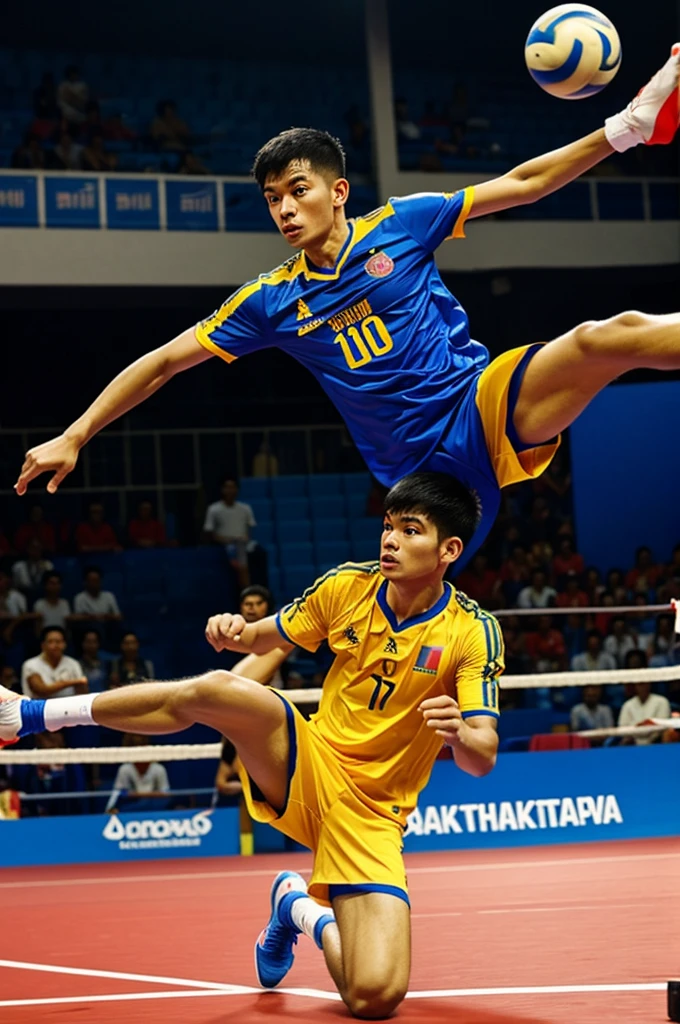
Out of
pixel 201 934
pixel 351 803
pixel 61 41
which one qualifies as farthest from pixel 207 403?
pixel 351 803

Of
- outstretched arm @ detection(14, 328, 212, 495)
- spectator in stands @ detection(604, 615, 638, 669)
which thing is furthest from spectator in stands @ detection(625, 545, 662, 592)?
outstretched arm @ detection(14, 328, 212, 495)

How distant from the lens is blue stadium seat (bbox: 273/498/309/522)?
16.2 meters

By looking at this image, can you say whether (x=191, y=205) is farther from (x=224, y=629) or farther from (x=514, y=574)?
(x=224, y=629)

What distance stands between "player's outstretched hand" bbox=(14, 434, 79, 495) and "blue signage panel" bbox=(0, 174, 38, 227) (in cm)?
1012

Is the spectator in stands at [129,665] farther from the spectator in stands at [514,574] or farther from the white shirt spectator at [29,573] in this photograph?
the spectator in stands at [514,574]

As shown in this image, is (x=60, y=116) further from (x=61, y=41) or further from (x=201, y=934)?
(x=201, y=934)

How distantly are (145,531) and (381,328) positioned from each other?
10.9 metres

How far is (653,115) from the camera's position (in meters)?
4.00

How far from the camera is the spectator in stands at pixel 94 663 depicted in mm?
11445

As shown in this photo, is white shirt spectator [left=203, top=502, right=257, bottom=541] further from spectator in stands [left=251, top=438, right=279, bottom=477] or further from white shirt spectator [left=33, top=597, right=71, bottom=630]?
white shirt spectator [left=33, top=597, right=71, bottom=630]

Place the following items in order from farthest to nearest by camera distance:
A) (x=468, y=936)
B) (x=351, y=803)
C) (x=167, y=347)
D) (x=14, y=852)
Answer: (x=14, y=852) < (x=468, y=936) < (x=167, y=347) < (x=351, y=803)

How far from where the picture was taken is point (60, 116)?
16062 mm

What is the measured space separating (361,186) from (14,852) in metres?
8.71

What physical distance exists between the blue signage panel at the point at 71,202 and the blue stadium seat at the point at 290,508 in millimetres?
3958
